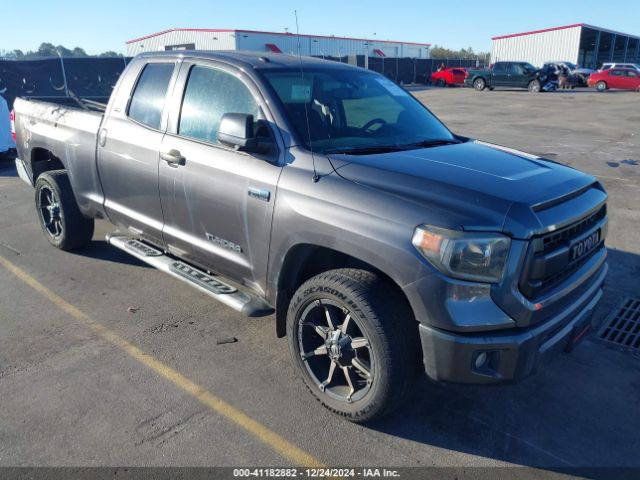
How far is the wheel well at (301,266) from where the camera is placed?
3189 mm

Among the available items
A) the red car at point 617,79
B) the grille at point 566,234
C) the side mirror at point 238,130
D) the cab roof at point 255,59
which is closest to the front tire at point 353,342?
the grille at point 566,234

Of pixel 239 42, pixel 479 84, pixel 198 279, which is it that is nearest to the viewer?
pixel 198 279

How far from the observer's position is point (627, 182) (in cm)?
885

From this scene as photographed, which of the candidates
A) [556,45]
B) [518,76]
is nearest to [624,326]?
[518,76]

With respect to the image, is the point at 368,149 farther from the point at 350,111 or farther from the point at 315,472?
the point at 315,472

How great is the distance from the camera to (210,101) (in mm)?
3877

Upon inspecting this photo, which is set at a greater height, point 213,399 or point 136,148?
point 136,148

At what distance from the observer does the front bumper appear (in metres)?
2.58

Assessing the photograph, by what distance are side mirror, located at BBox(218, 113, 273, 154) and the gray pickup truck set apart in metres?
0.01

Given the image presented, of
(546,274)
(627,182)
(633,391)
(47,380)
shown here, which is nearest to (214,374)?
(47,380)

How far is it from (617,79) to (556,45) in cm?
2080

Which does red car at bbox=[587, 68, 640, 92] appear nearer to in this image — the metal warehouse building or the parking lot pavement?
the metal warehouse building

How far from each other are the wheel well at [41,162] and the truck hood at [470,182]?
411 cm

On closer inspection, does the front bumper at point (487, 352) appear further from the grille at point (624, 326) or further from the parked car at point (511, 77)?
the parked car at point (511, 77)
